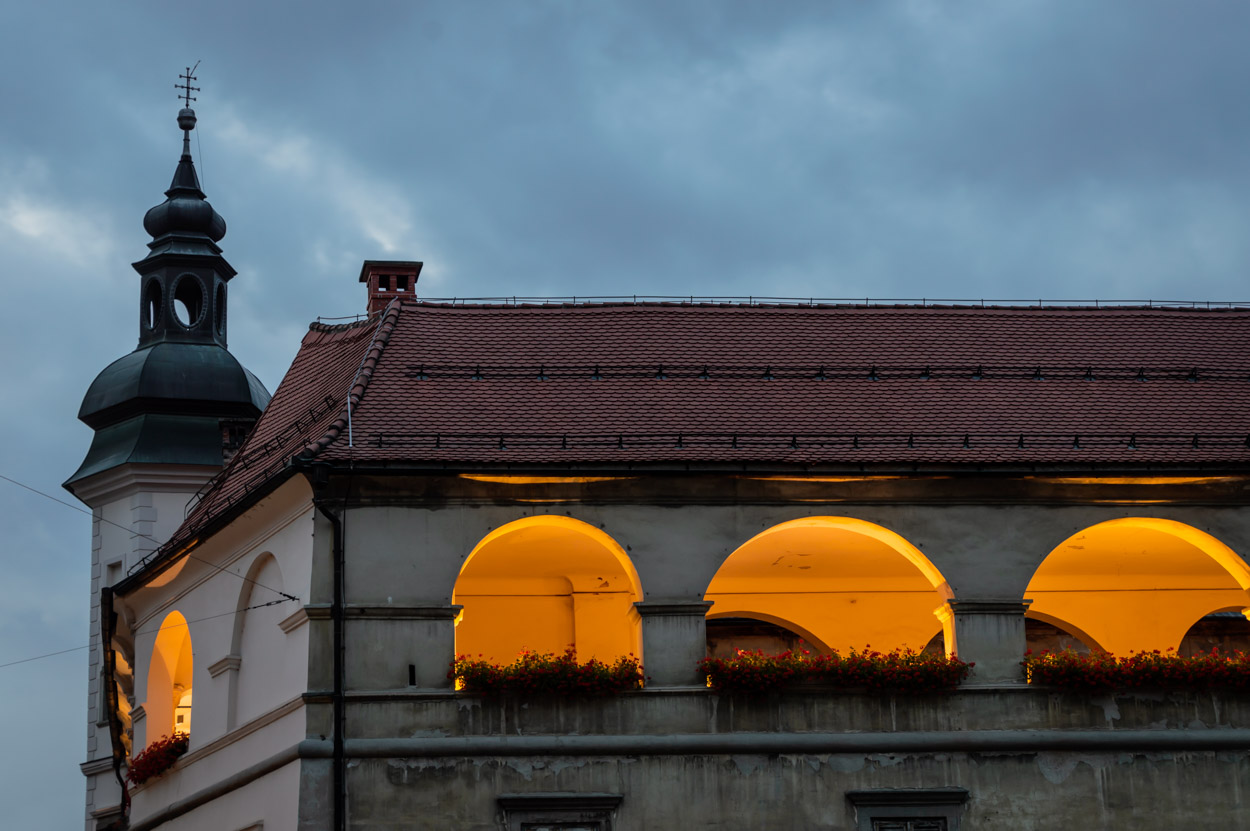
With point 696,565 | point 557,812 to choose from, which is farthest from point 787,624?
point 557,812

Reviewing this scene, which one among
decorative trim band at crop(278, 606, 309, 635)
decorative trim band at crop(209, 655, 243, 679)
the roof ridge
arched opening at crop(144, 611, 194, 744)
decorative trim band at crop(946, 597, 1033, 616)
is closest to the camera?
decorative trim band at crop(278, 606, 309, 635)

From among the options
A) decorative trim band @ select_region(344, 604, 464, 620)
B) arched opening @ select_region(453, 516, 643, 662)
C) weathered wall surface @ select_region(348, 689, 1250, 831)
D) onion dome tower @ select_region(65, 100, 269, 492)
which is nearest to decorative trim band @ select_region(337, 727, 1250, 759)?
weathered wall surface @ select_region(348, 689, 1250, 831)

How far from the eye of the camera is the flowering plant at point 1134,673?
2345 cm

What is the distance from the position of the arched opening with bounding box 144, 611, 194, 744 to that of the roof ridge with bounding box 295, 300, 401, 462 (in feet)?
16.6

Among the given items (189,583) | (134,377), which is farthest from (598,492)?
(134,377)

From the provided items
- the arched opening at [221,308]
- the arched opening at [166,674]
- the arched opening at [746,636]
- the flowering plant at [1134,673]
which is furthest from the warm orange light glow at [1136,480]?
the arched opening at [221,308]

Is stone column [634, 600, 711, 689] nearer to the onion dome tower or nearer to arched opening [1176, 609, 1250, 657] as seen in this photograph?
arched opening [1176, 609, 1250, 657]

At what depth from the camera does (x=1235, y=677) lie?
23.8 meters

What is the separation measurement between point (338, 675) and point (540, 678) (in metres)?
2.37

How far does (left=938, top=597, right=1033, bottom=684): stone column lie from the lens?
23.7 m

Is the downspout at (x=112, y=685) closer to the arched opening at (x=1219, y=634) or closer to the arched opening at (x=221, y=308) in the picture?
the arched opening at (x=221, y=308)

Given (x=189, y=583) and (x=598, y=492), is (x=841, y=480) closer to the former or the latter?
(x=598, y=492)

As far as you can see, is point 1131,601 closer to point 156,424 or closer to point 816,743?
point 816,743

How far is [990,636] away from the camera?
78.3ft
